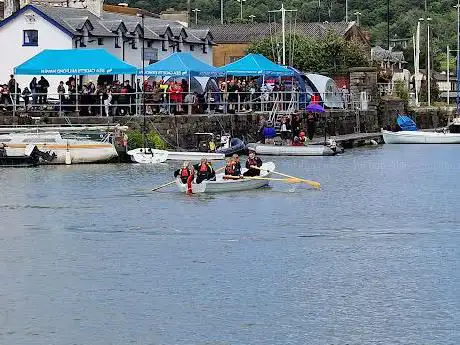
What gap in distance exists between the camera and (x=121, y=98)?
57.2 m

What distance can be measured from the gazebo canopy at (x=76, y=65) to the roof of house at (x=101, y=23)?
512 inches

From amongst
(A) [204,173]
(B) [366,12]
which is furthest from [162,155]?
(B) [366,12]

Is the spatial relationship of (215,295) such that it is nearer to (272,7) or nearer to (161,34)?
(161,34)

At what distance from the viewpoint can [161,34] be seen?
258ft

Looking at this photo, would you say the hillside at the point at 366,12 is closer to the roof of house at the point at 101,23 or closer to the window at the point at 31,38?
the roof of house at the point at 101,23

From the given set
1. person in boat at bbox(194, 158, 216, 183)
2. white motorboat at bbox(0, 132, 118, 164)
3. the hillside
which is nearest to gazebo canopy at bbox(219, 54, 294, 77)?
white motorboat at bbox(0, 132, 118, 164)

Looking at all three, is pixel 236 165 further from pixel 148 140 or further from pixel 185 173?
pixel 148 140

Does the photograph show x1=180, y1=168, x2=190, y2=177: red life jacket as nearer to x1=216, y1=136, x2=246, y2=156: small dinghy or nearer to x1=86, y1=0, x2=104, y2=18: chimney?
x1=216, y1=136, x2=246, y2=156: small dinghy

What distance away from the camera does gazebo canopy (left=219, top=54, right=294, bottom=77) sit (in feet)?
213

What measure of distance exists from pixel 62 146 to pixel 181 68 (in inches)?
365

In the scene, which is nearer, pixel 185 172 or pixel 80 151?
pixel 185 172

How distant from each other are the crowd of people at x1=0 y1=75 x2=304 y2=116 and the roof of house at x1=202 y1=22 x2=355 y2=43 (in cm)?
4512

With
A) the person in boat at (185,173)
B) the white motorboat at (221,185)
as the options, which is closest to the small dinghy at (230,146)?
the white motorboat at (221,185)

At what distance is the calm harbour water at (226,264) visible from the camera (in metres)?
23.8
